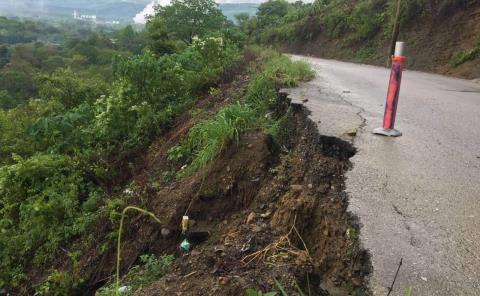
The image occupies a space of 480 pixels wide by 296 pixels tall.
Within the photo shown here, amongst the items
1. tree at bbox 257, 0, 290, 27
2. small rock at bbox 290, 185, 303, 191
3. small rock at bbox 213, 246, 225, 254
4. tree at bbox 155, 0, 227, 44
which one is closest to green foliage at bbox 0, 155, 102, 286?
small rock at bbox 213, 246, 225, 254

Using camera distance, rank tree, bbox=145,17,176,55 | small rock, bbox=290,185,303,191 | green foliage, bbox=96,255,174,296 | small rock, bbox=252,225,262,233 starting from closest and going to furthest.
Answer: small rock, bbox=252,225,262,233 → green foliage, bbox=96,255,174,296 → small rock, bbox=290,185,303,191 → tree, bbox=145,17,176,55

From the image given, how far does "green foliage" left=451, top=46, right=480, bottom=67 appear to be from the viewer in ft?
41.8

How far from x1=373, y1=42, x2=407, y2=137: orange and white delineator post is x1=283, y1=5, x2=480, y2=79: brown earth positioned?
898cm

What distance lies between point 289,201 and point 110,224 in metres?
2.22

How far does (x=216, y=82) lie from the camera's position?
7750mm

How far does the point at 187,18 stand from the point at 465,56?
74.7 ft

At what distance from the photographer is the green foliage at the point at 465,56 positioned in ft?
41.8

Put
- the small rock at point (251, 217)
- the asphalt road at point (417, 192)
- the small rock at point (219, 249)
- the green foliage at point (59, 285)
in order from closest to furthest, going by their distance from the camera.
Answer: the asphalt road at point (417, 192), the small rock at point (219, 249), the small rock at point (251, 217), the green foliage at point (59, 285)

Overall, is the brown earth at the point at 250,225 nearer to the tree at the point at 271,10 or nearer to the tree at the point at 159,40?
the tree at the point at 159,40

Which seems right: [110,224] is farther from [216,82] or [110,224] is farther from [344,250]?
[216,82]

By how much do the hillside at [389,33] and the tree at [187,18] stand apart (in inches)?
229

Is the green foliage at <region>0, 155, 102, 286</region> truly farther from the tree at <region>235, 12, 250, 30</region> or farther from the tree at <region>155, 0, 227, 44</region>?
the tree at <region>235, 12, 250, 30</region>

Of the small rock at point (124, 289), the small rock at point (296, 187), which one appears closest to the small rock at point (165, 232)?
the small rock at point (124, 289)

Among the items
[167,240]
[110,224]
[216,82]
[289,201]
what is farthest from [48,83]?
[289,201]
